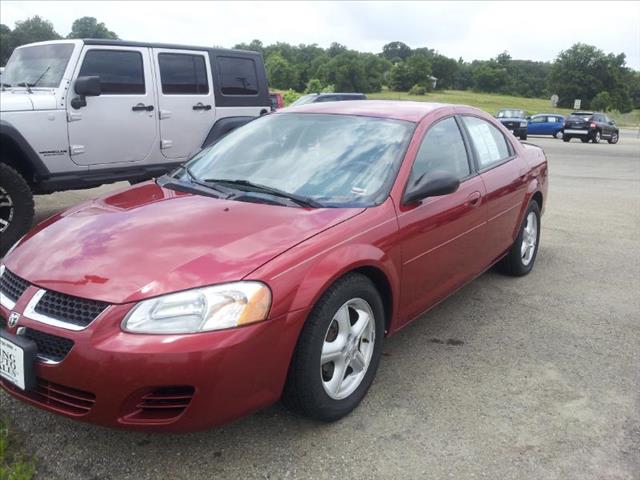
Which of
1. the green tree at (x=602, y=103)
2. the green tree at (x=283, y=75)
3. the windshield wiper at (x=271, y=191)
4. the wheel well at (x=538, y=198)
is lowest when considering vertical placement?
the wheel well at (x=538, y=198)

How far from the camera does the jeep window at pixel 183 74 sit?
22.8ft

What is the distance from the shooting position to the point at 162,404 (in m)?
2.24

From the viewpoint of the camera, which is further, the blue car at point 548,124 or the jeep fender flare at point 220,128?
the blue car at point 548,124

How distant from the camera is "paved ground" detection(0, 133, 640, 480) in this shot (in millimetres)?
2467

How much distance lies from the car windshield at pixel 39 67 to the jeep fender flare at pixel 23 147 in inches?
33.2

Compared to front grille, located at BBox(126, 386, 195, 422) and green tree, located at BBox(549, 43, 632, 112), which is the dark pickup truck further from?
green tree, located at BBox(549, 43, 632, 112)

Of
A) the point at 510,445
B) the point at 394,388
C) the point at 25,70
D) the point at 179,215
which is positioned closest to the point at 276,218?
the point at 179,215

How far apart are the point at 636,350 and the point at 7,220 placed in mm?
5296

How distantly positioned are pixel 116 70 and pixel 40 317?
16.0 feet

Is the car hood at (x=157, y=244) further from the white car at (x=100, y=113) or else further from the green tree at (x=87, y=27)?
the green tree at (x=87, y=27)

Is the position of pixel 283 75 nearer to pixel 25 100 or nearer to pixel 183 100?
pixel 183 100

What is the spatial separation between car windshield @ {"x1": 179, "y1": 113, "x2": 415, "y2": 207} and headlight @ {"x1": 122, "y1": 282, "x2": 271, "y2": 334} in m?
0.85

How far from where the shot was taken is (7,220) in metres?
5.42

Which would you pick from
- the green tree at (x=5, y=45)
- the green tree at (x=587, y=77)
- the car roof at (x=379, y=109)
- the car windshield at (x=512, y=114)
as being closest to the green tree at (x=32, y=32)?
the green tree at (x=5, y=45)
